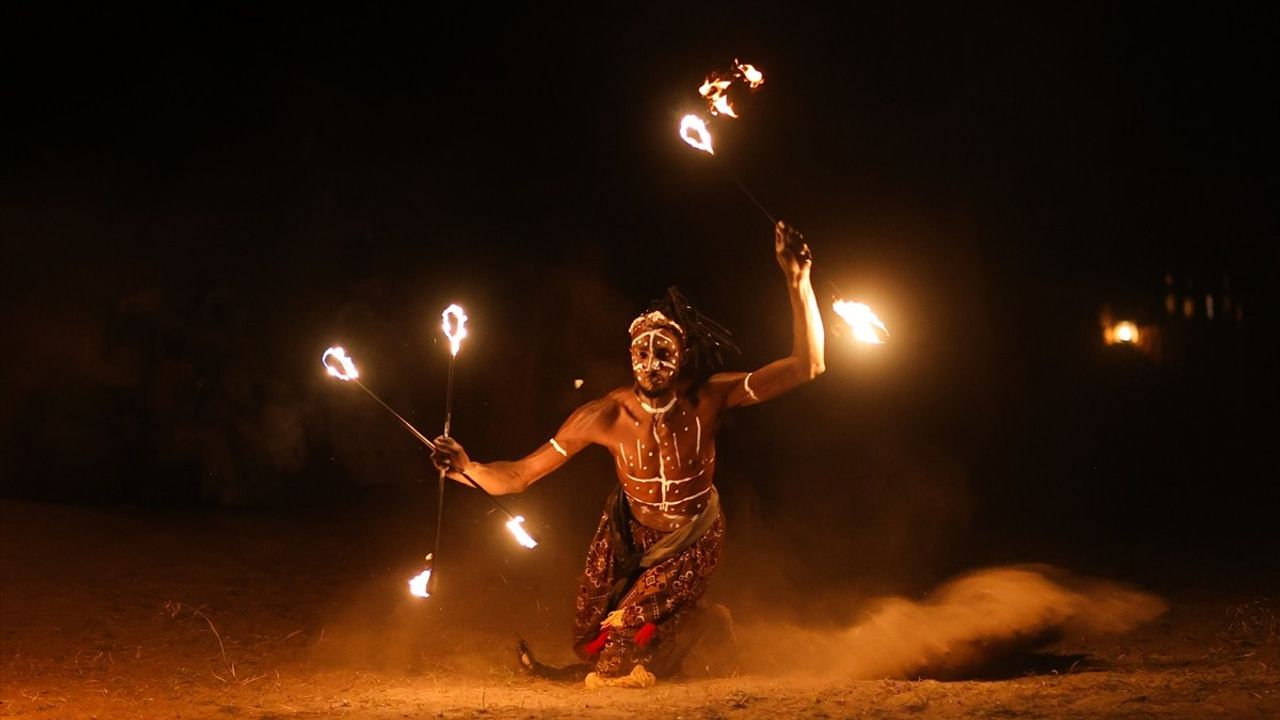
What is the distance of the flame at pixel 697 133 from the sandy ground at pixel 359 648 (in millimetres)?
2566

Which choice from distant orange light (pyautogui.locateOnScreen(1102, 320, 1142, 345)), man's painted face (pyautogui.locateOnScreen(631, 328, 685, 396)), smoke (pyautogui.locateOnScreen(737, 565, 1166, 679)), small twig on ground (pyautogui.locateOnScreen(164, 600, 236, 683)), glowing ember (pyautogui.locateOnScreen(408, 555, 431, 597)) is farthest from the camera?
distant orange light (pyautogui.locateOnScreen(1102, 320, 1142, 345))

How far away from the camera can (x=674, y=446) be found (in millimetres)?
6750

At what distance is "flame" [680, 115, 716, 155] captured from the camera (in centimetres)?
646

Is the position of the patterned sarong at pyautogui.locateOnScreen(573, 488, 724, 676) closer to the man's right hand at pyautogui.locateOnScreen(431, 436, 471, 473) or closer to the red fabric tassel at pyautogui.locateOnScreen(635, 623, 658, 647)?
the red fabric tassel at pyautogui.locateOnScreen(635, 623, 658, 647)

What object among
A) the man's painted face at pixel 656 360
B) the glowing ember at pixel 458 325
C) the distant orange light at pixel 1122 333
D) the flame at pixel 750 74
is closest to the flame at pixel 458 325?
the glowing ember at pixel 458 325

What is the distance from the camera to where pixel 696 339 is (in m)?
7.08

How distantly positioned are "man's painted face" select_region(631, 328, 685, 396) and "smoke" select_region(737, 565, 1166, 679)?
5.61 feet

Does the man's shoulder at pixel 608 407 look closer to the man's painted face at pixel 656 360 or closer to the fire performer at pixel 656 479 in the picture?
the fire performer at pixel 656 479

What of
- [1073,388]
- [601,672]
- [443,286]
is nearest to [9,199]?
[443,286]

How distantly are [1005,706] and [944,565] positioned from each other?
536 cm

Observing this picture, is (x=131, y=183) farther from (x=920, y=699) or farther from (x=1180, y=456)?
(x=1180, y=456)

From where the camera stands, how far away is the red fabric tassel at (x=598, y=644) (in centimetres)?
674

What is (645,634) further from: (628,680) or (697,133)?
(697,133)

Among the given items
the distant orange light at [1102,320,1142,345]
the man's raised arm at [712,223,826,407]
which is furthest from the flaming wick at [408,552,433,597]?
the distant orange light at [1102,320,1142,345]
